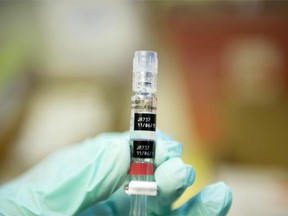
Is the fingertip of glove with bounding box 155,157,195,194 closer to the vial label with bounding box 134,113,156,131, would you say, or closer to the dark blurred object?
the vial label with bounding box 134,113,156,131

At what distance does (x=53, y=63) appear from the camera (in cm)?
160

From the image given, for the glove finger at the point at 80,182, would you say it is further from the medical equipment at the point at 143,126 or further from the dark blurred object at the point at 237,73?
the dark blurred object at the point at 237,73

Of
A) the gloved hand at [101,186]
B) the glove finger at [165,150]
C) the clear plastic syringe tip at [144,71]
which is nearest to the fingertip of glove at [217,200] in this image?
the gloved hand at [101,186]

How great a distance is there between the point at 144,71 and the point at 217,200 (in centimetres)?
30

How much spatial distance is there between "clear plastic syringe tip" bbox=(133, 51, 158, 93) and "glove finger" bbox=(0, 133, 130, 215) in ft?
0.38

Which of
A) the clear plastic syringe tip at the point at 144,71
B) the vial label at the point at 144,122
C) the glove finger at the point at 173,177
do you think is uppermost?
the clear plastic syringe tip at the point at 144,71

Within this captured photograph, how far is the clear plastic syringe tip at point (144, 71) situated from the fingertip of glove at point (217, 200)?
242mm

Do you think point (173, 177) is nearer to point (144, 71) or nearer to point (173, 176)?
point (173, 176)

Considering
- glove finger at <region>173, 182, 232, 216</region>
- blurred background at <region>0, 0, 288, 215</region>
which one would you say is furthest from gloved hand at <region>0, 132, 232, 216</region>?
blurred background at <region>0, 0, 288, 215</region>

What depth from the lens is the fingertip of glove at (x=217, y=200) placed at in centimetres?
93

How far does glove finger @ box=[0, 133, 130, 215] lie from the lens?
0.93 metres

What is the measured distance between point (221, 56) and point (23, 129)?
2.32 ft

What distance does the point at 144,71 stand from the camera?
908 millimetres

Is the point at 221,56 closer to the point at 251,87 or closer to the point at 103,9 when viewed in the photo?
the point at 251,87
